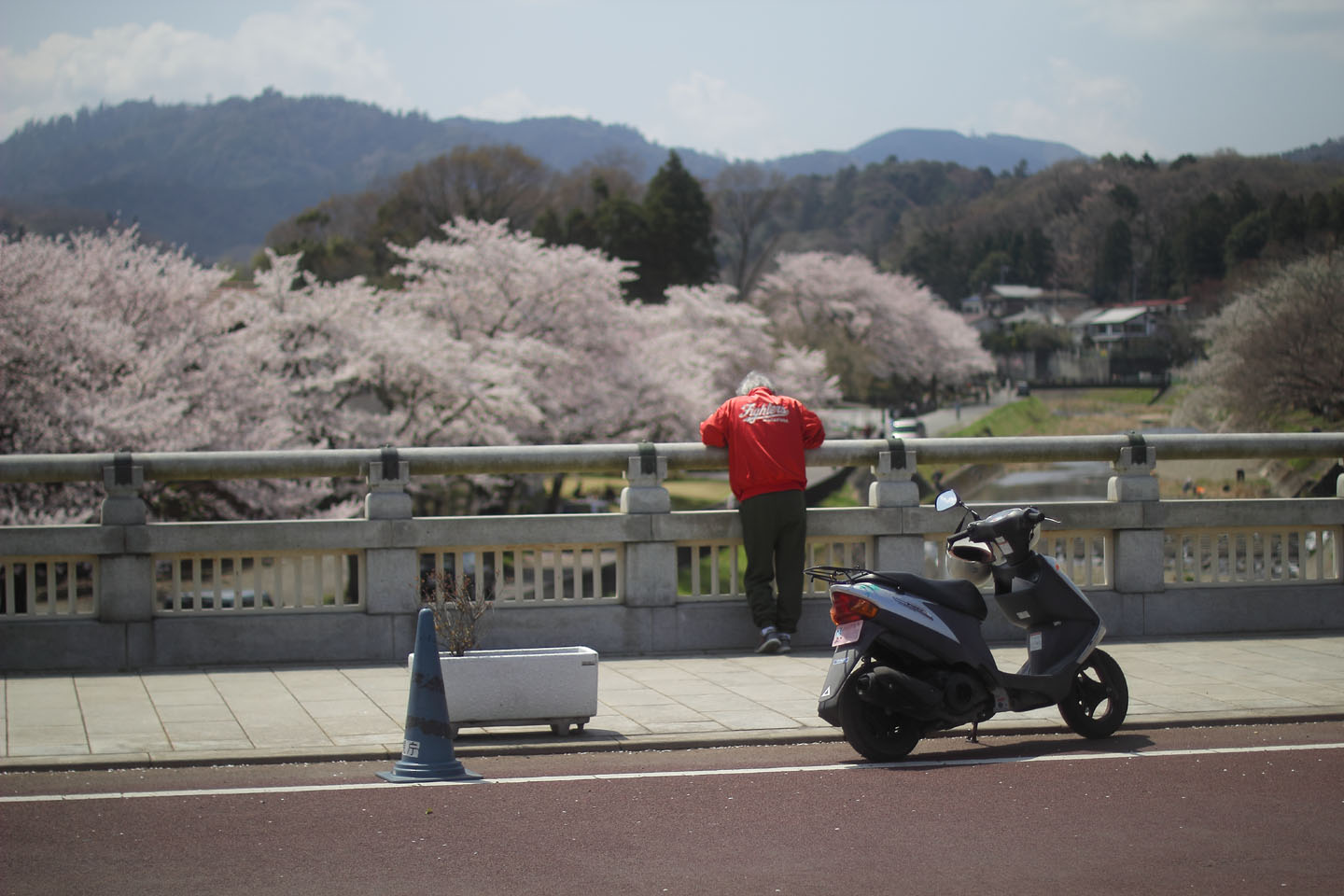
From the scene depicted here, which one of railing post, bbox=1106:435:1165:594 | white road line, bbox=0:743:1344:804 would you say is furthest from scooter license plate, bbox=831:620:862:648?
railing post, bbox=1106:435:1165:594

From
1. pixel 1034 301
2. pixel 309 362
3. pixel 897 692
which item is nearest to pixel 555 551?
pixel 897 692

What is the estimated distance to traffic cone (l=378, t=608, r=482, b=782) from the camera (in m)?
6.40

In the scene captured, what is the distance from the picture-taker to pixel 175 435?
978 inches

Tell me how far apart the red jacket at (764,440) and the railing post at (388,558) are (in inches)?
90.7

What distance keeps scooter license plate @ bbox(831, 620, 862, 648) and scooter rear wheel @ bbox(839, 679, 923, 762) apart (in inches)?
8.6

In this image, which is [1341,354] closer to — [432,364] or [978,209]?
[432,364]

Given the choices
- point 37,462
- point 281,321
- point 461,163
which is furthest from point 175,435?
point 461,163

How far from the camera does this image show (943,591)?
7.06m

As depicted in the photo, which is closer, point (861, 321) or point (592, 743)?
point (592, 743)

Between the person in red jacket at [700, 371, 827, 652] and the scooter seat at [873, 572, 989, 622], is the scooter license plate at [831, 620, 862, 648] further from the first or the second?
the person in red jacket at [700, 371, 827, 652]

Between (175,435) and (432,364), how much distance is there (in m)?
7.49

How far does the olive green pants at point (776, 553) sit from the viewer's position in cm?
966

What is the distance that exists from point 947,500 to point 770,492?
2.46m

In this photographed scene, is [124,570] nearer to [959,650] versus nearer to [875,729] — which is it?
[875,729]
